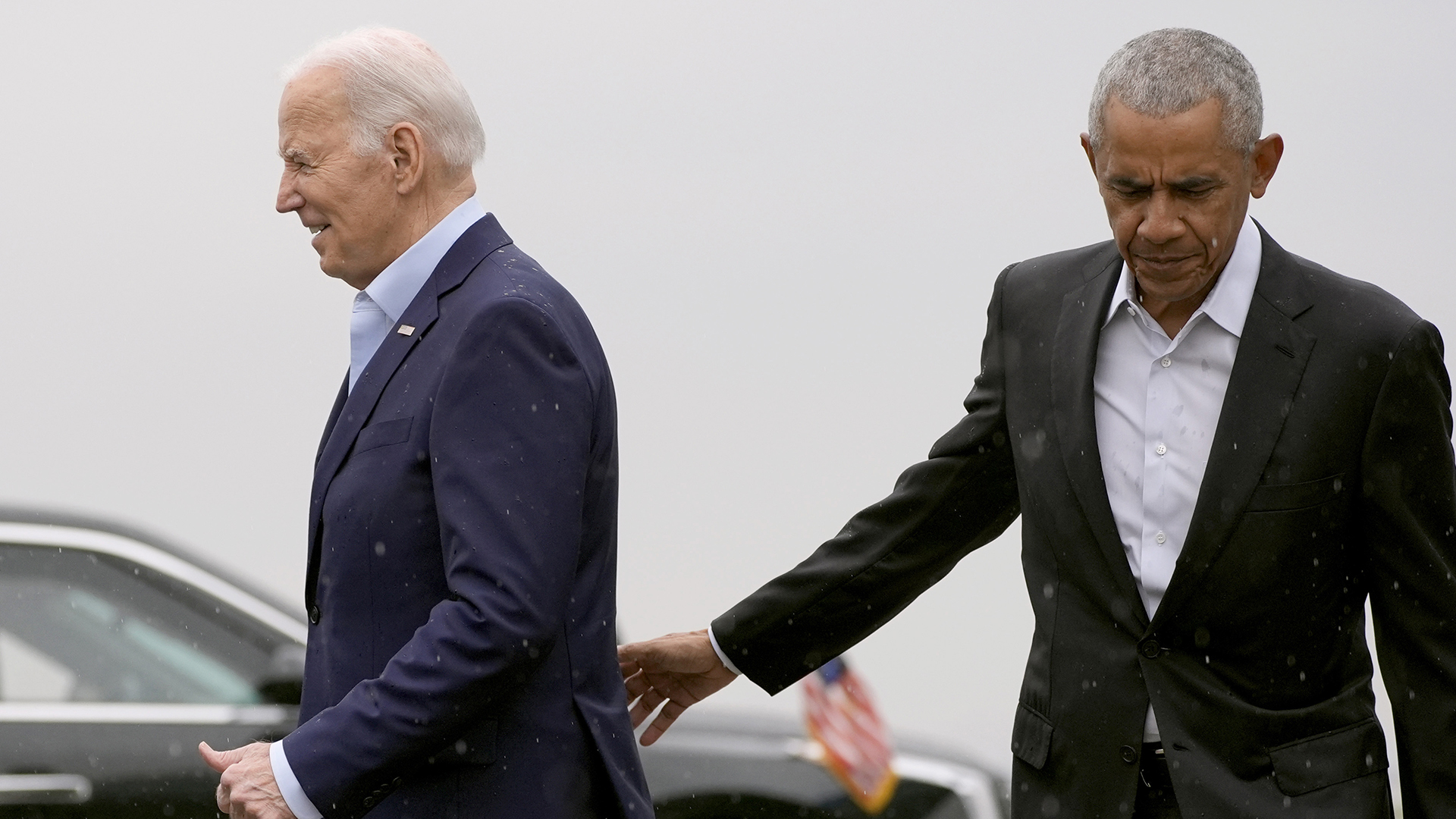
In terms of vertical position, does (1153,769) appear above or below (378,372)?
below

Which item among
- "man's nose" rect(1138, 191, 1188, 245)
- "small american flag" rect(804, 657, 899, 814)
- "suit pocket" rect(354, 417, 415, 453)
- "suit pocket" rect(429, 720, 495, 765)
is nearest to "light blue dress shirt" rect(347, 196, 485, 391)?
"suit pocket" rect(354, 417, 415, 453)

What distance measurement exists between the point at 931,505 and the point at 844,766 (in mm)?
1779

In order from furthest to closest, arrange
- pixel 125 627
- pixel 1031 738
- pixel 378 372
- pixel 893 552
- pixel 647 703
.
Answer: pixel 125 627 < pixel 647 703 < pixel 893 552 < pixel 1031 738 < pixel 378 372

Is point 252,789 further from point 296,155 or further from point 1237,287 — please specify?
point 1237,287

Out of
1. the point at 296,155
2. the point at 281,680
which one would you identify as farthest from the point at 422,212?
the point at 281,680

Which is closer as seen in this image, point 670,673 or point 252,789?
point 252,789

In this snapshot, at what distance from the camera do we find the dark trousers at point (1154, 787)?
2.22m

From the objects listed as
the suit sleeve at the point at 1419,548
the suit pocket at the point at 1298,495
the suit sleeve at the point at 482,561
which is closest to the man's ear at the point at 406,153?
the suit sleeve at the point at 482,561

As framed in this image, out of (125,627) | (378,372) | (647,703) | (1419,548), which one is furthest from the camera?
(125,627)

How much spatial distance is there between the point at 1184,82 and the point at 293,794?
1461 millimetres

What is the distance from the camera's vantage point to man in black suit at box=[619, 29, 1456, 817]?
6.84 feet

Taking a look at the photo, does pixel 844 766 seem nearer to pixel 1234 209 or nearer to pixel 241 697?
pixel 241 697

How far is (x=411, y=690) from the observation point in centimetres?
195

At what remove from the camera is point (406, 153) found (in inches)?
87.6
